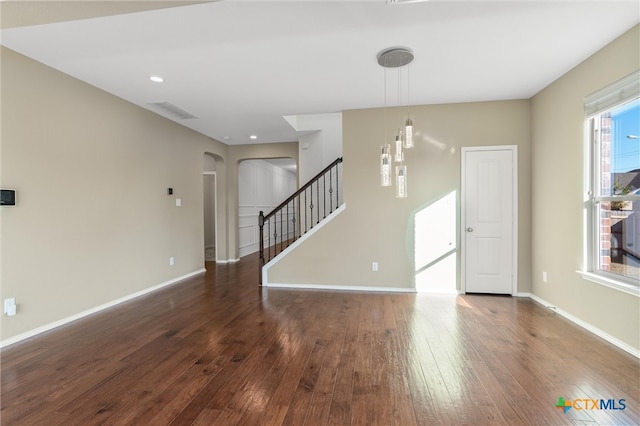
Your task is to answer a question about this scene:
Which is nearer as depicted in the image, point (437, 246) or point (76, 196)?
point (76, 196)

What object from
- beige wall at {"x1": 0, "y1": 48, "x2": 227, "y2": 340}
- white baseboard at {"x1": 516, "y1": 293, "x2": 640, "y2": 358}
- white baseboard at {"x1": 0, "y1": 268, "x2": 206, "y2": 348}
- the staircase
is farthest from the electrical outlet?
white baseboard at {"x1": 516, "y1": 293, "x2": 640, "y2": 358}

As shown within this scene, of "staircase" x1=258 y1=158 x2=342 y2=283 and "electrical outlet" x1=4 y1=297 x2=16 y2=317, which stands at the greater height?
"staircase" x1=258 y1=158 x2=342 y2=283

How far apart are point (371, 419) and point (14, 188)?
369cm

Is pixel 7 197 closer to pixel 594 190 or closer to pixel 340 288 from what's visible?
pixel 340 288

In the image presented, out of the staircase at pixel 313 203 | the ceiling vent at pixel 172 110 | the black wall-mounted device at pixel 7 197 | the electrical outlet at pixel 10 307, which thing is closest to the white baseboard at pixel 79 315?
the electrical outlet at pixel 10 307

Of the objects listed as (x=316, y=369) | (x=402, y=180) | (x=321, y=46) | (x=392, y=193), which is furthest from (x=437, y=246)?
(x=321, y=46)

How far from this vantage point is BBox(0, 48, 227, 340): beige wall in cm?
268

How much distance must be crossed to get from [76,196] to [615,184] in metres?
5.74

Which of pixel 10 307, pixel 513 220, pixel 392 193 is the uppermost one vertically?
pixel 392 193

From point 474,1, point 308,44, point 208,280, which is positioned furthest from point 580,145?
point 208,280

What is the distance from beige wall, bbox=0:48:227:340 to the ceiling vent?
24 cm

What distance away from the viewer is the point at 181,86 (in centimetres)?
344

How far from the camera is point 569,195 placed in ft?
10.4

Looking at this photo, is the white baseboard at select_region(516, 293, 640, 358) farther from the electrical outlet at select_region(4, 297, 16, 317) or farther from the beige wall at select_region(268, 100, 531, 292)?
the electrical outlet at select_region(4, 297, 16, 317)
